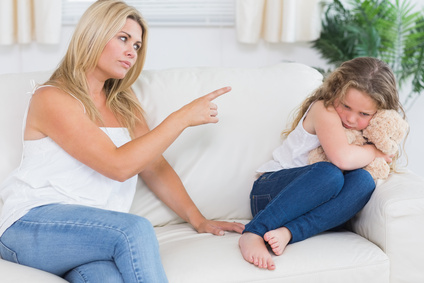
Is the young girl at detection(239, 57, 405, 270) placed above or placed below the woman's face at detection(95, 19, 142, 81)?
below

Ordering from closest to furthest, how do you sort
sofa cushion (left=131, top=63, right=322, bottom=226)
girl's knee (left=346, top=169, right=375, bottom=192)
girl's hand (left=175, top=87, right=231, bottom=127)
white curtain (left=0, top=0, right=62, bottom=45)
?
girl's hand (left=175, top=87, right=231, bottom=127) → girl's knee (left=346, top=169, right=375, bottom=192) → sofa cushion (left=131, top=63, right=322, bottom=226) → white curtain (left=0, top=0, right=62, bottom=45)

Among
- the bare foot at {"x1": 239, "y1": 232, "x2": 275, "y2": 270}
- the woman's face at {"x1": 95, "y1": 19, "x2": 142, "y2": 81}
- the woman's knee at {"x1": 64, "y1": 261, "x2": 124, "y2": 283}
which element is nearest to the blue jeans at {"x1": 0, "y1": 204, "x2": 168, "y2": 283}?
the woman's knee at {"x1": 64, "y1": 261, "x2": 124, "y2": 283}

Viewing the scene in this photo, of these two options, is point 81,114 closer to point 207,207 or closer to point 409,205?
point 207,207

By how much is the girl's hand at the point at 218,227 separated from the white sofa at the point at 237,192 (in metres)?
0.03

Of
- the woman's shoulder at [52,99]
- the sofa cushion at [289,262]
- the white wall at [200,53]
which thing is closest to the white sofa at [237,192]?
the sofa cushion at [289,262]

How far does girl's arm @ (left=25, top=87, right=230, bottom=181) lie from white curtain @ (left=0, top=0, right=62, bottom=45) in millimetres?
1638

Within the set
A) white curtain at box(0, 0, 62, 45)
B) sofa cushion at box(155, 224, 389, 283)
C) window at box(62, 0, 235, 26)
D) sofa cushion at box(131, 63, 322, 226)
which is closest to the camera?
sofa cushion at box(155, 224, 389, 283)

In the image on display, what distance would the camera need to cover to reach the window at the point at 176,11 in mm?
3273

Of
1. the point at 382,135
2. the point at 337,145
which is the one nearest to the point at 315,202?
the point at 337,145

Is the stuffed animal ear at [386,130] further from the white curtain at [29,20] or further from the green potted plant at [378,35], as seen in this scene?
the white curtain at [29,20]

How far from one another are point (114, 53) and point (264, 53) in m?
1.76

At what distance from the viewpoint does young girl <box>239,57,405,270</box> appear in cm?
164

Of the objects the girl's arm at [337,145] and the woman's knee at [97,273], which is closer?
the woman's knee at [97,273]

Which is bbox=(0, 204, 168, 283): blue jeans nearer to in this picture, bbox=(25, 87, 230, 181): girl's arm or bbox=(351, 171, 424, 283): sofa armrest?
bbox=(25, 87, 230, 181): girl's arm
